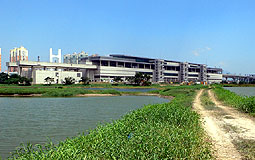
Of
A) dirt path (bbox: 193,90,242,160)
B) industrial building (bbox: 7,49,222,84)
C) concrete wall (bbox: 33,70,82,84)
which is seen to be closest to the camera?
dirt path (bbox: 193,90,242,160)

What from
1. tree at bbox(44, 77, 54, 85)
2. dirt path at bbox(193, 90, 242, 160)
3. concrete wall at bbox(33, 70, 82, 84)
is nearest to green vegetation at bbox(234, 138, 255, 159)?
dirt path at bbox(193, 90, 242, 160)

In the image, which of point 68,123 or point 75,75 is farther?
point 75,75

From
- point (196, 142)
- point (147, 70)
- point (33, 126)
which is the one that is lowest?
point (33, 126)

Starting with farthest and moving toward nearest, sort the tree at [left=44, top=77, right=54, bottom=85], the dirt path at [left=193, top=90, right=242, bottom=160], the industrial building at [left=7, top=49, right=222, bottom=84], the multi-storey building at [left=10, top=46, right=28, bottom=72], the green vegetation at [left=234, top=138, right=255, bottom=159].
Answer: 1. the multi-storey building at [left=10, top=46, right=28, bottom=72]
2. the industrial building at [left=7, top=49, right=222, bottom=84]
3. the tree at [left=44, top=77, right=54, bottom=85]
4. the dirt path at [left=193, top=90, right=242, bottom=160]
5. the green vegetation at [left=234, top=138, right=255, bottom=159]

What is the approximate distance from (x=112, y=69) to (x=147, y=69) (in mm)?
27439

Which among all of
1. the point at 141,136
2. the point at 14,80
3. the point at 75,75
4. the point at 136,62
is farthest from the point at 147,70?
the point at 141,136

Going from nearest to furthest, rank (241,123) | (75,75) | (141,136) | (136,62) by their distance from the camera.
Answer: (141,136) < (241,123) < (75,75) < (136,62)

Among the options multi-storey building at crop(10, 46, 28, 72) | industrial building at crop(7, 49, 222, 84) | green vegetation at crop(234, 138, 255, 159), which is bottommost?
green vegetation at crop(234, 138, 255, 159)

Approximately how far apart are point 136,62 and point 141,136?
130m

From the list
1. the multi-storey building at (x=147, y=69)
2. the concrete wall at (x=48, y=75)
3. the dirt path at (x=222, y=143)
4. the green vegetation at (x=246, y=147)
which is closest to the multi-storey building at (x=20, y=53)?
the multi-storey building at (x=147, y=69)

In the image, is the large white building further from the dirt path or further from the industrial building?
the dirt path

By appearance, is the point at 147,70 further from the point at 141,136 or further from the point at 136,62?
the point at 141,136

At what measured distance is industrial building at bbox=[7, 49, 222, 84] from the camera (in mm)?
100875

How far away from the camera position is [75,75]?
109m
